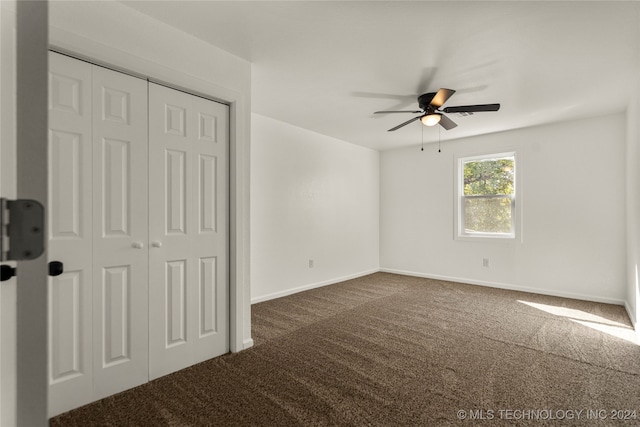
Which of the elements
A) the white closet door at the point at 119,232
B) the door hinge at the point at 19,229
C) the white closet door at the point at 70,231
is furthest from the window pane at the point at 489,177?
the door hinge at the point at 19,229

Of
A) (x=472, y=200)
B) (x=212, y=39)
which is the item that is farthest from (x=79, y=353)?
(x=472, y=200)

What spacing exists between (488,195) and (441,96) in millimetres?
2833

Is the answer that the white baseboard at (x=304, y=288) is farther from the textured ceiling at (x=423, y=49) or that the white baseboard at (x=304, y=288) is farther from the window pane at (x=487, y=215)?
the textured ceiling at (x=423, y=49)

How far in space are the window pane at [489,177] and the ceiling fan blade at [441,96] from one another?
253 cm

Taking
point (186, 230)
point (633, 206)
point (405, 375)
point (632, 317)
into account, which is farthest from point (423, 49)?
point (632, 317)

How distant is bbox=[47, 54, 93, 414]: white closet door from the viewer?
178 centimetres

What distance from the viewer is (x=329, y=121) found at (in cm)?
444

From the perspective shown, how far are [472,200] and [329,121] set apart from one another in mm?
2762

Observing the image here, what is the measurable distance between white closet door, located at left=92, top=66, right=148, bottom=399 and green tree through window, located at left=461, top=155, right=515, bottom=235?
4859 mm

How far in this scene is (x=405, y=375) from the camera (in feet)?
7.46

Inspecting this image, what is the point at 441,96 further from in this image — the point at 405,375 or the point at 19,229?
the point at 19,229

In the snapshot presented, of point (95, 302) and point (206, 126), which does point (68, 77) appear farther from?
point (95, 302)

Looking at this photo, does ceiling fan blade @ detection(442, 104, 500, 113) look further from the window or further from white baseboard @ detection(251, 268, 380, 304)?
white baseboard @ detection(251, 268, 380, 304)

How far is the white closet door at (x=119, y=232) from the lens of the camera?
1953 millimetres
